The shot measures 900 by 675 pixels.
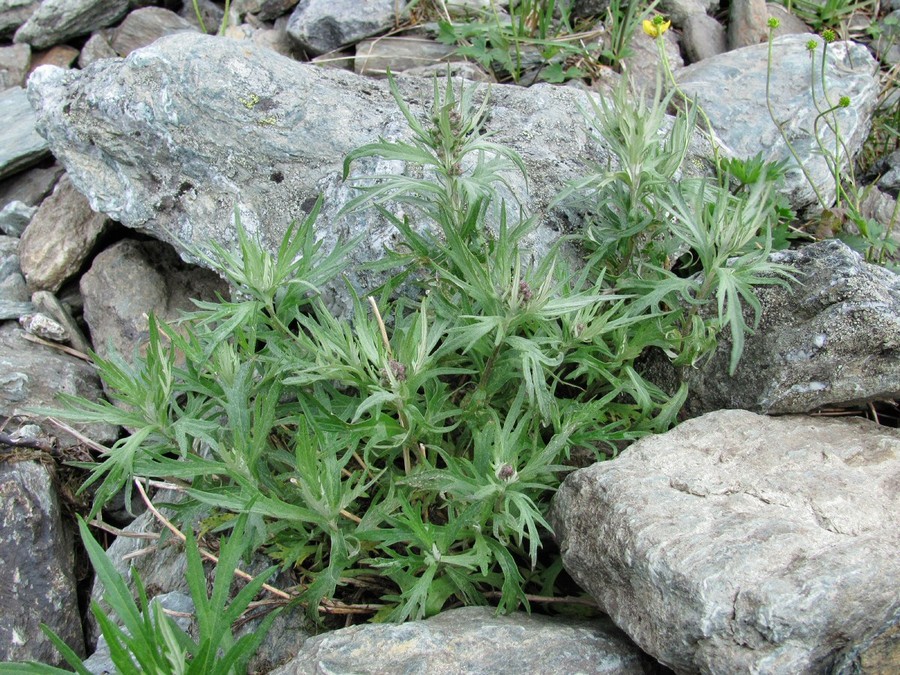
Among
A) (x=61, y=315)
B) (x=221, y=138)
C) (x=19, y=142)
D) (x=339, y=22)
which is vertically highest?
(x=339, y=22)

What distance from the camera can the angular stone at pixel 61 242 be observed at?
158 inches

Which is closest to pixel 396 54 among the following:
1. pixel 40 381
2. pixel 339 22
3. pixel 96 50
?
pixel 339 22

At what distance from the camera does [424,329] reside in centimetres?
240

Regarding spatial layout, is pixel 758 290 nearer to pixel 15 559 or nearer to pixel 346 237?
pixel 346 237

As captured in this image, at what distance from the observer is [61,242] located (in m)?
4.03

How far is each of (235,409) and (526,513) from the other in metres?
1.01

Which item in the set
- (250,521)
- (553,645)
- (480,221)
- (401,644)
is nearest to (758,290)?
(480,221)

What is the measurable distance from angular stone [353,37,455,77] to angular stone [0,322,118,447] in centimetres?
244

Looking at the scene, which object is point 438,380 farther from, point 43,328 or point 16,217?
point 16,217

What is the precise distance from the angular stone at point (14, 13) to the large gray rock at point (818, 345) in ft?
17.3

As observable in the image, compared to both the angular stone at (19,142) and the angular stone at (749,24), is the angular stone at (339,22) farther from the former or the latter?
the angular stone at (749,24)

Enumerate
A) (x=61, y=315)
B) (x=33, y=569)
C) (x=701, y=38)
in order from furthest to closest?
(x=701, y=38)
(x=61, y=315)
(x=33, y=569)

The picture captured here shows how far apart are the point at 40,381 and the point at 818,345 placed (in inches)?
126

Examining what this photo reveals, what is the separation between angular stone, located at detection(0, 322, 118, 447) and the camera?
3.39 metres
